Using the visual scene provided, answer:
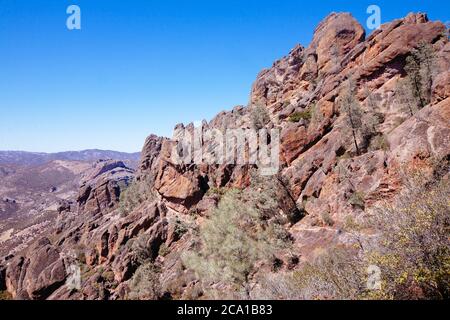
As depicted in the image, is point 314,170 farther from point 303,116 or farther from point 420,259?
point 420,259

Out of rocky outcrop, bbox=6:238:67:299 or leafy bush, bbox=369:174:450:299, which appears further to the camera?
rocky outcrop, bbox=6:238:67:299

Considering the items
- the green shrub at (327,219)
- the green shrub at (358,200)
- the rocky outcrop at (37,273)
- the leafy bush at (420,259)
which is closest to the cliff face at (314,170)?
the green shrub at (358,200)

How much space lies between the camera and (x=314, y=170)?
44.4 m

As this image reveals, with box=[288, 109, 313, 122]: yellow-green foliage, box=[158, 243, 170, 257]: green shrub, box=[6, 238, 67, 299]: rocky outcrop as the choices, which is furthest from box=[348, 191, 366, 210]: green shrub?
box=[6, 238, 67, 299]: rocky outcrop

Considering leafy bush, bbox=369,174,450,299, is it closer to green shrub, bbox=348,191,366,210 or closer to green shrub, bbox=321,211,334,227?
green shrub, bbox=348,191,366,210

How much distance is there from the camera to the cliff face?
96.0 feet

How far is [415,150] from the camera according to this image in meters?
26.1

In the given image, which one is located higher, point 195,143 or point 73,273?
point 195,143

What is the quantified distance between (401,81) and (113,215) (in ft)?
290

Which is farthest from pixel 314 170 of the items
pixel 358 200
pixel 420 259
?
pixel 420 259

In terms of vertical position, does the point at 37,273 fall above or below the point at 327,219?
below
